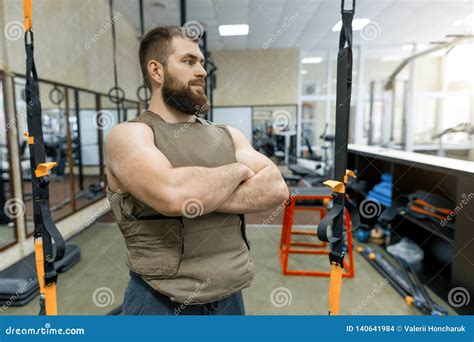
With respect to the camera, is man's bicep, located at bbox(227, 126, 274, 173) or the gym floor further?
the gym floor

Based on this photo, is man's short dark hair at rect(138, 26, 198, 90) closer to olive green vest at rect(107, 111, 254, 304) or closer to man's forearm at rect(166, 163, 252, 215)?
olive green vest at rect(107, 111, 254, 304)

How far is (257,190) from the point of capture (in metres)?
1.05

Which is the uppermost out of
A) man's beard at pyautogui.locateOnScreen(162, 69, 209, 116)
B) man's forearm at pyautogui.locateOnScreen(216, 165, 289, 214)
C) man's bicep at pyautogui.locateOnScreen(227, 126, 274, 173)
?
man's beard at pyautogui.locateOnScreen(162, 69, 209, 116)

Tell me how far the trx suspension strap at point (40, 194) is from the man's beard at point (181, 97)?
399mm

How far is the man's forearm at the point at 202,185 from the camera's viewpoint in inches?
35.6

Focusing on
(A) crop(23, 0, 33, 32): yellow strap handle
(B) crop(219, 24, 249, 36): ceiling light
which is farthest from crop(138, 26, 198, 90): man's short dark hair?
(B) crop(219, 24, 249, 36): ceiling light

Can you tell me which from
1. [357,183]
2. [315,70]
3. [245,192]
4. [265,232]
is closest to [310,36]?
[315,70]

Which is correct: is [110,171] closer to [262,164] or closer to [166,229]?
[166,229]

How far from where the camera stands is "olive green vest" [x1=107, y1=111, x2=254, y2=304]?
1043mm

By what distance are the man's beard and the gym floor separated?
5.71 ft

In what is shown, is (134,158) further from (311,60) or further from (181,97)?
(311,60)

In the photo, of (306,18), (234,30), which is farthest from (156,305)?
(234,30)

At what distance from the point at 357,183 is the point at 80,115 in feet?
13.4

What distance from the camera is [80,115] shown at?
466cm
